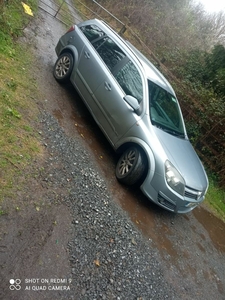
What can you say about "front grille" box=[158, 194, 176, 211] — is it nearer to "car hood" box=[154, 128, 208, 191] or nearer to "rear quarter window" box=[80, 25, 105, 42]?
"car hood" box=[154, 128, 208, 191]

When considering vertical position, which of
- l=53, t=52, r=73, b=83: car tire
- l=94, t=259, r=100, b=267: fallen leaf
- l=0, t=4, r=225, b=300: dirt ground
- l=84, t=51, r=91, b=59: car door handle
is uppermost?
Answer: l=84, t=51, r=91, b=59: car door handle

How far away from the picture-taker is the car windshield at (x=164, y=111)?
201 inches

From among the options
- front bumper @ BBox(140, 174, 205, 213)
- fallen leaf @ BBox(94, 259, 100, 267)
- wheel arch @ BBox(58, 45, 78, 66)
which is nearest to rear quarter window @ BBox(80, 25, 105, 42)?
wheel arch @ BBox(58, 45, 78, 66)

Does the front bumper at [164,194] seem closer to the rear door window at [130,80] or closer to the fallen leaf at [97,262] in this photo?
the rear door window at [130,80]

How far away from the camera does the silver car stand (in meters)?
4.57

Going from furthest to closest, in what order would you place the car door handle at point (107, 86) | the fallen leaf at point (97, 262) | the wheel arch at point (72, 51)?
1. the wheel arch at point (72, 51)
2. the car door handle at point (107, 86)
3. the fallen leaf at point (97, 262)

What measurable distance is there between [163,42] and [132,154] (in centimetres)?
1256

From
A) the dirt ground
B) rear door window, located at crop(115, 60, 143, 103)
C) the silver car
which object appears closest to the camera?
the dirt ground

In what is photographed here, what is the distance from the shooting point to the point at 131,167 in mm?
4680

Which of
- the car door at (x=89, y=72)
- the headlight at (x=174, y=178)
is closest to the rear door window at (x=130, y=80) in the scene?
the car door at (x=89, y=72)

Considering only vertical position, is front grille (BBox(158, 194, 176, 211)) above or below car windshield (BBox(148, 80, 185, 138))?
below

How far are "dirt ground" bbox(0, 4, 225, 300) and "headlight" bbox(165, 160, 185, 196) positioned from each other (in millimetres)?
715

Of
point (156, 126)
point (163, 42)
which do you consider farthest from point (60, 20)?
point (156, 126)

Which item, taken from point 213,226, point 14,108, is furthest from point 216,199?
point 14,108
